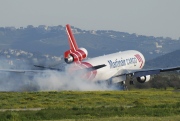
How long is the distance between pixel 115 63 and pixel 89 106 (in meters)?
48.6

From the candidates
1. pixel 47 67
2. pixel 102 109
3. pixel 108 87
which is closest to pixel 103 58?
pixel 108 87

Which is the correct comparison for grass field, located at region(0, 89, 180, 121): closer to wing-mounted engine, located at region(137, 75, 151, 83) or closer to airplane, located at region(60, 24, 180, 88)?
airplane, located at region(60, 24, 180, 88)

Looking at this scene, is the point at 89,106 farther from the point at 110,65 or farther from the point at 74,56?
the point at 110,65

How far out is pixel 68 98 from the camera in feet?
253

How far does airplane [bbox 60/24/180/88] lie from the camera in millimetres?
105750

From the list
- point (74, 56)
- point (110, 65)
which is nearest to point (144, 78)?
point (110, 65)

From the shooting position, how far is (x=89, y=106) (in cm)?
6631

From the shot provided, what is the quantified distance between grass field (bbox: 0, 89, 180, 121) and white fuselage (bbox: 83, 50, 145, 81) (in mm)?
26828

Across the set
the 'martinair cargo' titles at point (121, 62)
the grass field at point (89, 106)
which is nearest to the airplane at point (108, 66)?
the 'martinair cargo' titles at point (121, 62)

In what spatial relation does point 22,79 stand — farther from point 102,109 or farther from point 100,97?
point 102,109

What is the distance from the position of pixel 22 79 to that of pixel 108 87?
17213mm

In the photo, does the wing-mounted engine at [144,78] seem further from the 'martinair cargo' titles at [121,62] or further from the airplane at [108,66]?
the 'martinair cargo' titles at [121,62]

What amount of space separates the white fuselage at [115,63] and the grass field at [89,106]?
26828 mm

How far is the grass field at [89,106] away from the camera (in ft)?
176
